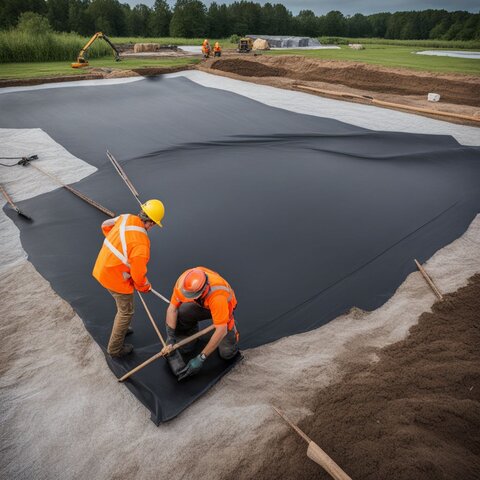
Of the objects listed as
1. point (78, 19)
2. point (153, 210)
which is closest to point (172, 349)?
point (153, 210)

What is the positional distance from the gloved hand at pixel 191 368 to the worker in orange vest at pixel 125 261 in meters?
0.69

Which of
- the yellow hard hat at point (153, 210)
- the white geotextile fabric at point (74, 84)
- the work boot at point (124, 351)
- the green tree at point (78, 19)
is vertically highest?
the green tree at point (78, 19)

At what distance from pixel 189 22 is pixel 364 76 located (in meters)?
45.9

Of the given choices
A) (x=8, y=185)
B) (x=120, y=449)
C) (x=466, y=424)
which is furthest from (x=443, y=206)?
(x=8, y=185)

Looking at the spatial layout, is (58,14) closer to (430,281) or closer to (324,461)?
(430,281)

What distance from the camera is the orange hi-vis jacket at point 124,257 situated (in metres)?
2.96

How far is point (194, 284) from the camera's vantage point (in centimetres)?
282

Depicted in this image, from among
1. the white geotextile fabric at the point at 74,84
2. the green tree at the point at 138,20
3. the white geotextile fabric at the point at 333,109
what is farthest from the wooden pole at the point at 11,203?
the green tree at the point at 138,20

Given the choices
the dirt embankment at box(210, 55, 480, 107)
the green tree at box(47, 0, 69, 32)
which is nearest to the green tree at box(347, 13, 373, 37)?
the green tree at box(47, 0, 69, 32)

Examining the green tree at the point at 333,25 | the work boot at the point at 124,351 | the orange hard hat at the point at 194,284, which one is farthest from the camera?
the green tree at the point at 333,25

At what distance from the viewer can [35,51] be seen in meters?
17.6

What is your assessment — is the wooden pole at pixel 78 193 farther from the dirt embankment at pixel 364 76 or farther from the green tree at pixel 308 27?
the green tree at pixel 308 27

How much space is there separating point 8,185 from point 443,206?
26.9ft

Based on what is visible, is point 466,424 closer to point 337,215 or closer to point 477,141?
point 337,215
